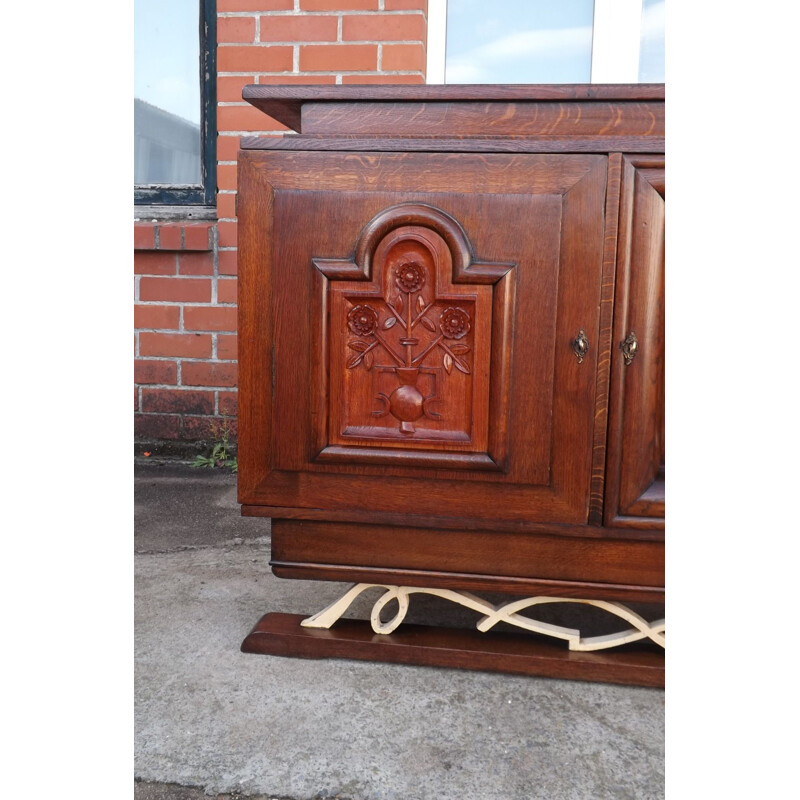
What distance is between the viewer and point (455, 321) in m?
1.07

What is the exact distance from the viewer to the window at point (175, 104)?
2.39m

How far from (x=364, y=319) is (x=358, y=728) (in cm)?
60

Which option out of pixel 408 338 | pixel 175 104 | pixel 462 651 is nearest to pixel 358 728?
pixel 462 651

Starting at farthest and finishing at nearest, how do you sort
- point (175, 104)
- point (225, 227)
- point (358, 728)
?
point (175, 104) → point (225, 227) → point (358, 728)

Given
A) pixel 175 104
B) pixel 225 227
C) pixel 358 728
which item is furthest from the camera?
pixel 175 104

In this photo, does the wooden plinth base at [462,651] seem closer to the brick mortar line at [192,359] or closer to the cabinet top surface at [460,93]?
the cabinet top surface at [460,93]

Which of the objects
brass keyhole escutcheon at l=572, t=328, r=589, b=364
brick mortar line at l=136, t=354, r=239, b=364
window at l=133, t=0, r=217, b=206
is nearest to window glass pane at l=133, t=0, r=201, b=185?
window at l=133, t=0, r=217, b=206

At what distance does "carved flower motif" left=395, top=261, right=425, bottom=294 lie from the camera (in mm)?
1073

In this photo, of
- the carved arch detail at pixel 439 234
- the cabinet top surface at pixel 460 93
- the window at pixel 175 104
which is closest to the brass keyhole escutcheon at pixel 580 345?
the carved arch detail at pixel 439 234

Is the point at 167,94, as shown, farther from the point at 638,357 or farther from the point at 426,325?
the point at 638,357

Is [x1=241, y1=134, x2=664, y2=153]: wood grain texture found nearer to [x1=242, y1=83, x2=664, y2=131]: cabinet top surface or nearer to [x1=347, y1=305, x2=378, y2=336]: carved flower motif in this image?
[x1=242, y1=83, x2=664, y2=131]: cabinet top surface

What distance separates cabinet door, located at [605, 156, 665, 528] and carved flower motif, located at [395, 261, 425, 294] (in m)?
0.29

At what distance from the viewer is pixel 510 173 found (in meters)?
1.04
